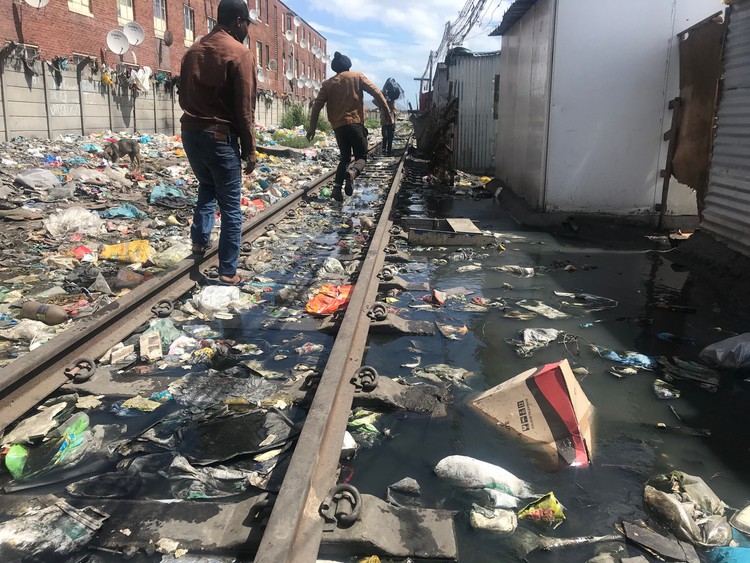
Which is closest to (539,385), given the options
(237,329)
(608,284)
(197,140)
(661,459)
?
(661,459)

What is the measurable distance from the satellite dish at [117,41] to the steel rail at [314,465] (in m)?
22.4

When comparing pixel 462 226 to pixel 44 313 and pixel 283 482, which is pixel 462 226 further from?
pixel 283 482

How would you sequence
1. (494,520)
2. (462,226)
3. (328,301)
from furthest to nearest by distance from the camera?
(462,226) < (328,301) < (494,520)

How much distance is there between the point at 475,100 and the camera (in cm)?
1432

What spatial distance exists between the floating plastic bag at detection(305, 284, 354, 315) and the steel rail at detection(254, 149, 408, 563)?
0.71 meters

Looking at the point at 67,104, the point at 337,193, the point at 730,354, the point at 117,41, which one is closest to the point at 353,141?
the point at 337,193

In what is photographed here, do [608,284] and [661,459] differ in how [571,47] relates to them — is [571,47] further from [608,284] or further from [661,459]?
[661,459]

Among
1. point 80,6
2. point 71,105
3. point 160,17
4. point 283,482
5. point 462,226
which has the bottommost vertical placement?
point 283,482

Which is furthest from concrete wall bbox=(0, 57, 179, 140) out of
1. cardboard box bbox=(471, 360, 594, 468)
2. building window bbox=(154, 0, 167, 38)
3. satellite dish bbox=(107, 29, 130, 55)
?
cardboard box bbox=(471, 360, 594, 468)

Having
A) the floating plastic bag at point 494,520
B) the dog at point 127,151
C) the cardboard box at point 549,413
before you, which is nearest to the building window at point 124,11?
the dog at point 127,151

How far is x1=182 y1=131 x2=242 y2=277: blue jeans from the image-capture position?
4301mm

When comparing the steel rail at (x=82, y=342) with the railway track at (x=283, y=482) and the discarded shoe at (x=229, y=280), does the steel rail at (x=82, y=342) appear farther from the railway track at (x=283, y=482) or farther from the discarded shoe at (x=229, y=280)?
the discarded shoe at (x=229, y=280)

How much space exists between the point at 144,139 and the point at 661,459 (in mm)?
18501

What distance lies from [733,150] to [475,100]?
31.7ft
